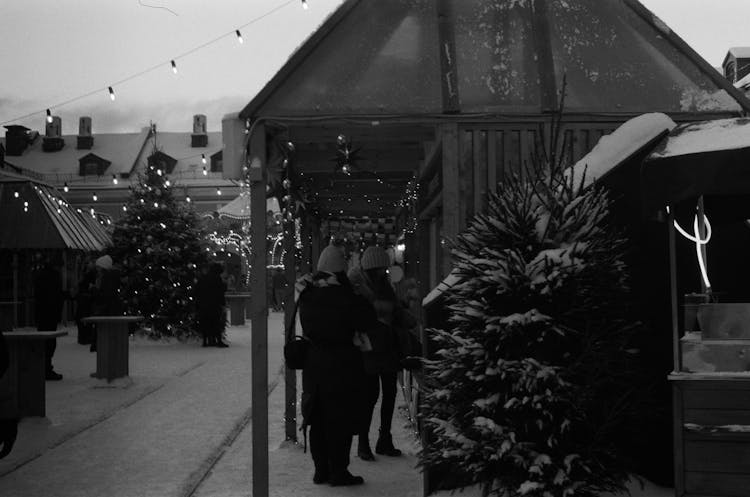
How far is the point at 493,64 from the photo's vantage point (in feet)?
25.8

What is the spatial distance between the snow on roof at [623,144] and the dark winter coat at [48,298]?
446 inches

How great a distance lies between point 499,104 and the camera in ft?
25.2

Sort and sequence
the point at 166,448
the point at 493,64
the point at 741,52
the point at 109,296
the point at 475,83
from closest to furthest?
the point at 475,83
the point at 493,64
the point at 166,448
the point at 109,296
the point at 741,52

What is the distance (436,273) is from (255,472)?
15.6 feet

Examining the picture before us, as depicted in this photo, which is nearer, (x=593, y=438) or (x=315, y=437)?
(x=593, y=438)

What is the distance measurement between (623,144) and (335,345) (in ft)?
8.47

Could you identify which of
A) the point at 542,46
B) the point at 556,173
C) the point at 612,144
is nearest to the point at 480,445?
the point at 556,173

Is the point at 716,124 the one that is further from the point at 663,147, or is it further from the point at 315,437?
the point at 315,437

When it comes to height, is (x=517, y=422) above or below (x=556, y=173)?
below

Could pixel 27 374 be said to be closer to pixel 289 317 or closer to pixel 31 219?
pixel 289 317

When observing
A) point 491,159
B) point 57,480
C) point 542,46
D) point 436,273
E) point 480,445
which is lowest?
point 57,480

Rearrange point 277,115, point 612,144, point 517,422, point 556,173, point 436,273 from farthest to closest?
1. point 436,273
2. point 277,115
3. point 612,144
4. point 556,173
5. point 517,422

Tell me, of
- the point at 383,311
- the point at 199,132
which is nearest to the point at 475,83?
the point at 383,311

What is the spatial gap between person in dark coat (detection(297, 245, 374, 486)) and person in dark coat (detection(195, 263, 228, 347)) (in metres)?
14.7
